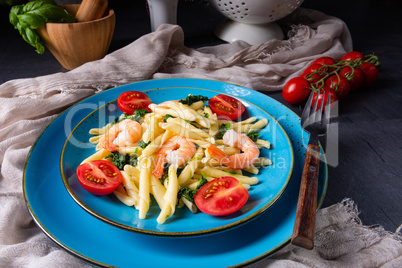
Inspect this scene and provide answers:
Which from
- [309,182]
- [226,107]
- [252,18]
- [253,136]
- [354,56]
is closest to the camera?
[309,182]

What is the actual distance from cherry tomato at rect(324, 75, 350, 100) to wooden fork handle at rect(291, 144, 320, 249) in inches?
28.6

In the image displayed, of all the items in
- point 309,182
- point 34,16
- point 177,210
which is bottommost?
point 177,210

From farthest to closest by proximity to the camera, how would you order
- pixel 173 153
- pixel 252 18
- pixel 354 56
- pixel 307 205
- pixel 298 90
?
1. pixel 252 18
2. pixel 354 56
3. pixel 298 90
4. pixel 173 153
5. pixel 307 205

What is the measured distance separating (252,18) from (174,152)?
1532 millimetres

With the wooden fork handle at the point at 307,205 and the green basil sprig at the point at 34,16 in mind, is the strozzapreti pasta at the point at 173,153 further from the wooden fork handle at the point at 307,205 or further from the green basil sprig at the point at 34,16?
the green basil sprig at the point at 34,16

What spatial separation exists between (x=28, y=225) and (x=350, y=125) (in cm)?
163

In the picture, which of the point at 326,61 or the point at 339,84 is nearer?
the point at 339,84

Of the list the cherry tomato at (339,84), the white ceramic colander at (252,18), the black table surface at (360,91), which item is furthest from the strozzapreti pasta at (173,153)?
the white ceramic colander at (252,18)

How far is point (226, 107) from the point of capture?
1.73 m

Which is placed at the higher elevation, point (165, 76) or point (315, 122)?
point (315, 122)

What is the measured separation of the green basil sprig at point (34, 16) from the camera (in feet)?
6.82

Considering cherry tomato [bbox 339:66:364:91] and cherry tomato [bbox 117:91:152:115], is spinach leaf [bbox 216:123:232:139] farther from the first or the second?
cherry tomato [bbox 339:66:364:91]

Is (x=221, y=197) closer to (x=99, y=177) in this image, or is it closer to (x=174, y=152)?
(x=174, y=152)

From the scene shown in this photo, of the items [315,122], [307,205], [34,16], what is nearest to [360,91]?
[315,122]
